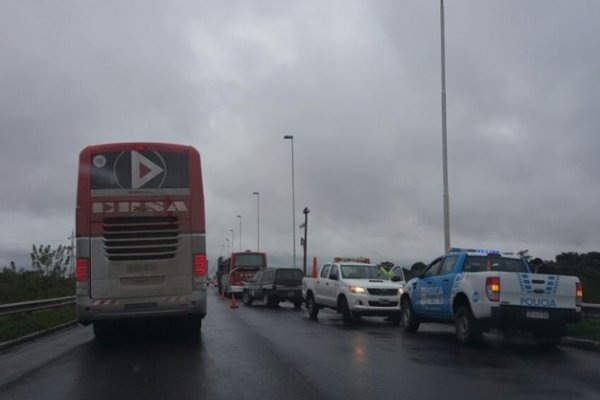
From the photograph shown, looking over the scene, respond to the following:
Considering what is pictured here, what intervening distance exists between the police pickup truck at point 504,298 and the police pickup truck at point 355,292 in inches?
183

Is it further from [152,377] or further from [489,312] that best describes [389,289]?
[152,377]

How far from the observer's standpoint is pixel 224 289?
4519cm

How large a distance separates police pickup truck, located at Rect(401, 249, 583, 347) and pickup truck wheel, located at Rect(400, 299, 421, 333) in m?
1.90

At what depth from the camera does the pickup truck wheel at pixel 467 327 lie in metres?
13.8

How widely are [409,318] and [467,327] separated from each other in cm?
346

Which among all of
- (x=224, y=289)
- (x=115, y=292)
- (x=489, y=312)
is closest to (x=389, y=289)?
(x=489, y=312)

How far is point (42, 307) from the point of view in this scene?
23.1 meters

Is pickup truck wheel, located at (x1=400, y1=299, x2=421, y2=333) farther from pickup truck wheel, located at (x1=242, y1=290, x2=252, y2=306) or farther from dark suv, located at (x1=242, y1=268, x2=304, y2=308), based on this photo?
pickup truck wheel, located at (x1=242, y1=290, x2=252, y2=306)

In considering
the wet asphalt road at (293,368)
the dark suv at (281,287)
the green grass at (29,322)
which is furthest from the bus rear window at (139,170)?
the dark suv at (281,287)

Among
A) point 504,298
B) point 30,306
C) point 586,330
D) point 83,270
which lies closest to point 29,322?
point 30,306

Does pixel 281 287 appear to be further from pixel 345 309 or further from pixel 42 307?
pixel 42 307

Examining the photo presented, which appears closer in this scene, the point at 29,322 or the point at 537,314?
the point at 537,314

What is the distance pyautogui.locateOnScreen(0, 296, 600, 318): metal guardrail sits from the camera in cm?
1583

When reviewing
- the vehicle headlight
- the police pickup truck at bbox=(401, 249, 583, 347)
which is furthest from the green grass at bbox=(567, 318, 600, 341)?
the vehicle headlight
